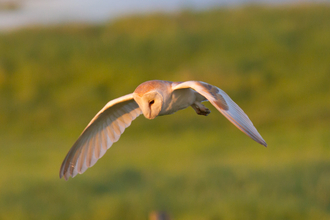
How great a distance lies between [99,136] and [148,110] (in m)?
1.25

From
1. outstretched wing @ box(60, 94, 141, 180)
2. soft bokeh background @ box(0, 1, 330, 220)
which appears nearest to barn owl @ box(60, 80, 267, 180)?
outstretched wing @ box(60, 94, 141, 180)

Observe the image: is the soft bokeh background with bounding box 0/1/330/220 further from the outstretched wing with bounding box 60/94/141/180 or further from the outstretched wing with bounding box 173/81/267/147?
the outstretched wing with bounding box 173/81/267/147

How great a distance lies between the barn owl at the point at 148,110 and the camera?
10.5ft

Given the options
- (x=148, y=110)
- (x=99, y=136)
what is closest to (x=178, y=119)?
(x=99, y=136)

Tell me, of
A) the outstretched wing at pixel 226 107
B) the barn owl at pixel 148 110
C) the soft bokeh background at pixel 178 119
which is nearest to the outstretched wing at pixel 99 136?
the barn owl at pixel 148 110

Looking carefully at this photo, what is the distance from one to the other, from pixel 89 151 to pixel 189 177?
10894 millimetres

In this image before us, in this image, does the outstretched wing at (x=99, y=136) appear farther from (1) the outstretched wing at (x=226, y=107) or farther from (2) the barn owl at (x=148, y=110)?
(1) the outstretched wing at (x=226, y=107)

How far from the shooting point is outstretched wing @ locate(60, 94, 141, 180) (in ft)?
14.4

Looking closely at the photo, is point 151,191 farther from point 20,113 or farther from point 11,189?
point 20,113

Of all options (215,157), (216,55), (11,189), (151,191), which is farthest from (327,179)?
(216,55)

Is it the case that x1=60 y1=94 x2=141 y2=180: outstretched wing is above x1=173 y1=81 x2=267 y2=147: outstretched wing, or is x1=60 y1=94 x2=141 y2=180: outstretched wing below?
below

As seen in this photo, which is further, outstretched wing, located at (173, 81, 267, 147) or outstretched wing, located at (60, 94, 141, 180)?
outstretched wing, located at (60, 94, 141, 180)

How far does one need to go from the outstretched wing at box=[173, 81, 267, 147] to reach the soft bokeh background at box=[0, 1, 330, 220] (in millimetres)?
9188

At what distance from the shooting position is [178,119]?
25.2 meters
